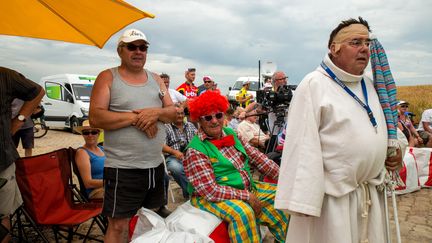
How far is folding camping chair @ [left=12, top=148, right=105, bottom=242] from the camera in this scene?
330 cm

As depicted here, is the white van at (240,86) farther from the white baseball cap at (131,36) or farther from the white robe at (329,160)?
the white robe at (329,160)

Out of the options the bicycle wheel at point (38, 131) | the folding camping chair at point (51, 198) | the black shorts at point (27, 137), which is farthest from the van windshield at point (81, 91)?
the folding camping chair at point (51, 198)

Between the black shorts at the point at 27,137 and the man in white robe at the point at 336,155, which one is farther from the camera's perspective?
the black shorts at the point at 27,137

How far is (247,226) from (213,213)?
265 millimetres

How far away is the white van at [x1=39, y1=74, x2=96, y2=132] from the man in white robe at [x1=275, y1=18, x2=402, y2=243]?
1245cm

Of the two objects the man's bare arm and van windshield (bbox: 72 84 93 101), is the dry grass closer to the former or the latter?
van windshield (bbox: 72 84 93 101)

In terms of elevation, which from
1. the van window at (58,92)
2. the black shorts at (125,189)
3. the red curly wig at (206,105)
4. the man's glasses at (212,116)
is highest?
the red curly wig at (206,105)

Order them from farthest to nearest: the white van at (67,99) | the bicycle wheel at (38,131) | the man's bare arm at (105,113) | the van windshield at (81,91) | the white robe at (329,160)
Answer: the van windshield at (81,91)
the white van at (67,99)
the bicycle wheel at (38,131)
the man's bare arm at (105,113)
the white robe at (329,160)

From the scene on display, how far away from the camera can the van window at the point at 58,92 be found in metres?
13.8

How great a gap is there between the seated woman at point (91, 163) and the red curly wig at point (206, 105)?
1323mm

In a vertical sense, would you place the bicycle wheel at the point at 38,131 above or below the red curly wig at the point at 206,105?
below

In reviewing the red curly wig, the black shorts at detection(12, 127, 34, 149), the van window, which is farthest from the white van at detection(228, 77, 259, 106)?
the red curly wig

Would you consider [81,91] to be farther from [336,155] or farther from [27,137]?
[336,155]

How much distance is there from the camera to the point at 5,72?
2.85 m
